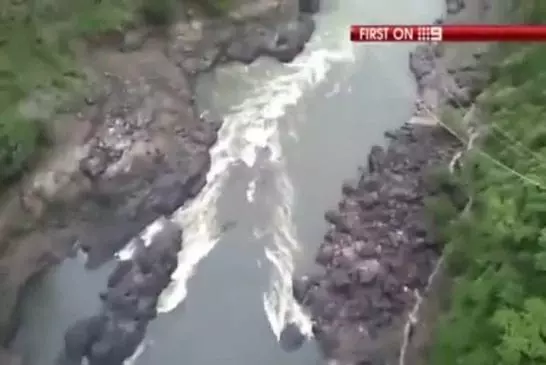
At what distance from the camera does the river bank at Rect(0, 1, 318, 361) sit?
130 cm

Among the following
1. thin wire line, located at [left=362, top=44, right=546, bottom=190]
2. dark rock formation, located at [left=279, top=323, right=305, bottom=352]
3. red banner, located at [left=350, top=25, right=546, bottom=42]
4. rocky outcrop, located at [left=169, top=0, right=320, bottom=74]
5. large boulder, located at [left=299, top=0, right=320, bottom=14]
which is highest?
red banner, located at [left=350, top=25, right=546, bottom=42]

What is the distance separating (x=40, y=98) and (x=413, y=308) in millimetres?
755

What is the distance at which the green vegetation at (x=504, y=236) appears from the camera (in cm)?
112

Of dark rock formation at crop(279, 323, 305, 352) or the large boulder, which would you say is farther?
the large boulder

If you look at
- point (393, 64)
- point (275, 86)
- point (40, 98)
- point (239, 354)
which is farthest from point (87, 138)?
point (393, 64)

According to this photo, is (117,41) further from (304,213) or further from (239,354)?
(239,354)

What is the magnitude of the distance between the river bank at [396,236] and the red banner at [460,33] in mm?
537

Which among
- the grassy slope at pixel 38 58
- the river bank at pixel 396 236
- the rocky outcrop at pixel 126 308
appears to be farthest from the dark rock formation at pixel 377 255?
the grassy slope at pixel 38 58

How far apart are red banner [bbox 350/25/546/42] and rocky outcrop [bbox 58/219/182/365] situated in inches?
23.8

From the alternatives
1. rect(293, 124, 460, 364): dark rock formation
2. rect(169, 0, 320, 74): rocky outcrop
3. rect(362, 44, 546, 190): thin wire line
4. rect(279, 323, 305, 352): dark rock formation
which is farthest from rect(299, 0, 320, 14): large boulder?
rect(279, 323, 305, 352): dark rock formation

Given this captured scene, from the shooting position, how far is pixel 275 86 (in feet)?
4.92

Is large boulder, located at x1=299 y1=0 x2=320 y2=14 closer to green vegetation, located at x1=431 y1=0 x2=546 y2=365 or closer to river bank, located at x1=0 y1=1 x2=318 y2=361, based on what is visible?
river bank, located at x1=0 y1=1 x2=318 y2=361

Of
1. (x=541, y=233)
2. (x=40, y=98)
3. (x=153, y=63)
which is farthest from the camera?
(x=153, y=63)

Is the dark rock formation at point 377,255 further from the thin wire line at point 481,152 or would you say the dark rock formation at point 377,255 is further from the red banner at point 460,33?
the red banner at point 460,33
